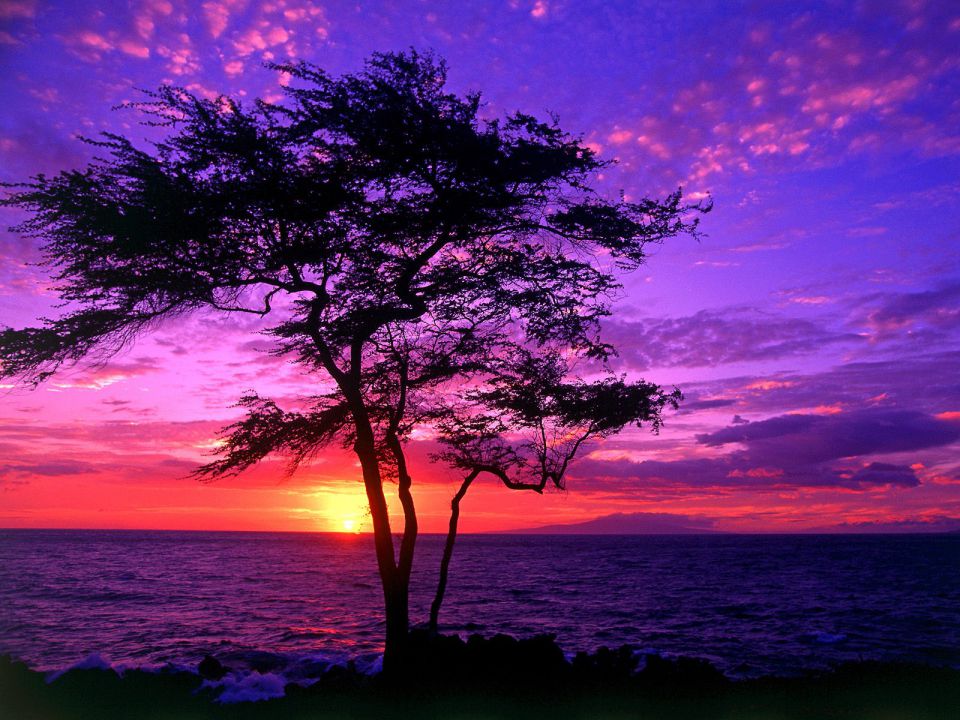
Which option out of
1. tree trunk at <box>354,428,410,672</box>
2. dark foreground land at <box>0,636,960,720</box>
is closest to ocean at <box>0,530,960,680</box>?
dark foreground land at <box>0,636,960,720</box>

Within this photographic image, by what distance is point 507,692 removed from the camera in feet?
46.3

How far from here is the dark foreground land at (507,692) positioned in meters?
12.5

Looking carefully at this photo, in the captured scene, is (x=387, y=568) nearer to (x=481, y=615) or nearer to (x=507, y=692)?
(x=507, y=692)

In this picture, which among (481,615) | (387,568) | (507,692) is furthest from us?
(481,615)

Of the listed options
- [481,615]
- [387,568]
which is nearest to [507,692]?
[387,568]

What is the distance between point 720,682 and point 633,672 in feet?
6.63

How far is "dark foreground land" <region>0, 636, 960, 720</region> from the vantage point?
12.5 meters

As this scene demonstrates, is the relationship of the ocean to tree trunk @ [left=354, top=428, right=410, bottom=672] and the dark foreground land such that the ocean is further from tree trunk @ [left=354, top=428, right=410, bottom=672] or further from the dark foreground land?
tree trunk @ [left=354, top=428, right=410, bottom=672]

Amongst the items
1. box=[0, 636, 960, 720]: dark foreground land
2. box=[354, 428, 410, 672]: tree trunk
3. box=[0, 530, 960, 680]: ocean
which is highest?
box=[354, 428, 410, 672]: tree trunk

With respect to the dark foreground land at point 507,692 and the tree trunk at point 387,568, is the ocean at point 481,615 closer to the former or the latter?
the dark foreground land at point 507,692

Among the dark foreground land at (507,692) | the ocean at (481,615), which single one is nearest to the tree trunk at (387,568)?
the dark foreground land at (507,692)

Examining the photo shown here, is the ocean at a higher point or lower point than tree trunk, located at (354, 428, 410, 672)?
lower

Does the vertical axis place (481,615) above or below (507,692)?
below

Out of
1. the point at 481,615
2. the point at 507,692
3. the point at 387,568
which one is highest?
the point at 387,568
